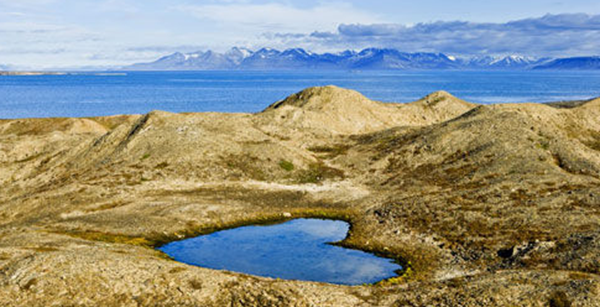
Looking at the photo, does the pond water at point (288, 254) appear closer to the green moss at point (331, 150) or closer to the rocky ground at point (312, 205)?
the rocky ground at point (312, 205)

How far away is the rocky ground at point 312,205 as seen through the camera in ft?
125

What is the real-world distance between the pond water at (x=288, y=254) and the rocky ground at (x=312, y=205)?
2.41 metres

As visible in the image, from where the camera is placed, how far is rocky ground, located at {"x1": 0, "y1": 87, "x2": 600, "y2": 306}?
3825 centimetres

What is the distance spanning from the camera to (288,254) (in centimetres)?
5588

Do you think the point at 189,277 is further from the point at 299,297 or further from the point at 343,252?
the point at 343,252

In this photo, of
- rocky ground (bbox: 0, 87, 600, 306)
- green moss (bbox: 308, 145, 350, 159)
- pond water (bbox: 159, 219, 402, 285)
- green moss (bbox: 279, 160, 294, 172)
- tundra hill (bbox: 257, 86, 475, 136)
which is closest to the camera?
rocky ground (bbox: 0, 87, 600, 306)

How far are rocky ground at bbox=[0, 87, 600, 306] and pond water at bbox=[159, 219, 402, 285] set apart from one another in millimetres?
2409

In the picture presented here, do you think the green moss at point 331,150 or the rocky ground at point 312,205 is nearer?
the rocky ground at point 312,205

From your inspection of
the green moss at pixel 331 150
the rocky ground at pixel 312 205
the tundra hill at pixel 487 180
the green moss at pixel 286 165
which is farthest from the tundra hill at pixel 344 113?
the green moss at pixel 286 165

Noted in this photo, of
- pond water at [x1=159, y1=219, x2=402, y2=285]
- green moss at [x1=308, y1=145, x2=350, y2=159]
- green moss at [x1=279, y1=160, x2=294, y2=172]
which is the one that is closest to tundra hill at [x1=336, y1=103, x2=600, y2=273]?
green moss at [x1=308, y1=145, x2=350, y2=159]

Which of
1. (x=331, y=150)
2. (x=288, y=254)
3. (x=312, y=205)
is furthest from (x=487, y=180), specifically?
(x=331, y=150)

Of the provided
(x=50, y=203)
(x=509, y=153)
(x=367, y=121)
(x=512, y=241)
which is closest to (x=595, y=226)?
(x=512, y=241)

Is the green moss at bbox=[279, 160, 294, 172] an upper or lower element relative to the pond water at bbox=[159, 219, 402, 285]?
upper

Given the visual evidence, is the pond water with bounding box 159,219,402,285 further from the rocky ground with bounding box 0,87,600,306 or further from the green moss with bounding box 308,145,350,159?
the green moss with bounding box 308,145,350,159
